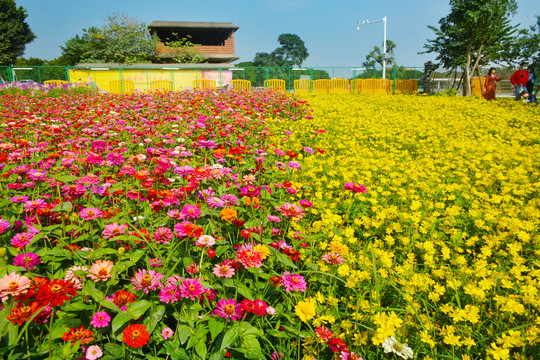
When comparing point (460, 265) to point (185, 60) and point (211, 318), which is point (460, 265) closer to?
point (211, 318)

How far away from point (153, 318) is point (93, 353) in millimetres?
215

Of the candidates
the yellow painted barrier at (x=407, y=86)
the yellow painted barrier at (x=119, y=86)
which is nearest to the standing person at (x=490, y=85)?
the yellow painted barrier at (x=407, y=86)

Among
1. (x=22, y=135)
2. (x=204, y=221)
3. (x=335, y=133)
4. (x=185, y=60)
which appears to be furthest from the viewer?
(x=185, y=60)

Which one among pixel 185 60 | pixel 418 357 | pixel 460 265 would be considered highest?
pixel 185 60

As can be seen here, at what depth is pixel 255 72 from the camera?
2220 cm

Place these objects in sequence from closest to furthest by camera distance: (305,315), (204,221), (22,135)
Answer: (305,315), (204,221), (22,135)

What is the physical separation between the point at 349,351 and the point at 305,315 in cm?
27

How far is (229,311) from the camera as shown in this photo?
4.10 feet

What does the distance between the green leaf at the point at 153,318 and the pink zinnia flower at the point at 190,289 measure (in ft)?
0.33

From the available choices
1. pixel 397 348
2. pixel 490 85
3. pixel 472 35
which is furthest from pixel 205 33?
pixel 397 348

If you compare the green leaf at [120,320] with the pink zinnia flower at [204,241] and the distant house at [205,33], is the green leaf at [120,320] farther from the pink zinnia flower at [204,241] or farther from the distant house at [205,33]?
the distant house at [205,33]

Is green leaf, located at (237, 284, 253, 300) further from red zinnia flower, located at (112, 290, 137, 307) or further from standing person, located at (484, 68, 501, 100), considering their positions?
standing person, located at (484, 68, 501, 100)

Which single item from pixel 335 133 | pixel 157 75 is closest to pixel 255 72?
pixel 157 75

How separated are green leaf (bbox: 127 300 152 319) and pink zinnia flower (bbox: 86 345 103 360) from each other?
141 mm
